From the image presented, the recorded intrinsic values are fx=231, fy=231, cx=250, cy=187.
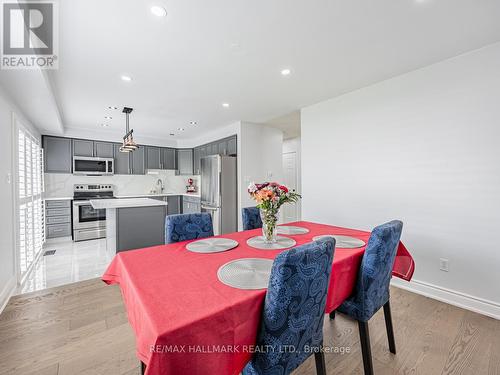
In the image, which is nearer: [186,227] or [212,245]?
[212,245]

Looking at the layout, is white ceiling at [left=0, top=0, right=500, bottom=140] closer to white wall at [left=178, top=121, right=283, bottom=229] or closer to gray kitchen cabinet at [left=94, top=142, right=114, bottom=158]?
white wall at [left=178, top=121, right=283, bottom=229]

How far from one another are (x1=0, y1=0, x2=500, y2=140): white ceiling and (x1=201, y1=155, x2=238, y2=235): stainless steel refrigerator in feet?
4.96

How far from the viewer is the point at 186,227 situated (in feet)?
6.70

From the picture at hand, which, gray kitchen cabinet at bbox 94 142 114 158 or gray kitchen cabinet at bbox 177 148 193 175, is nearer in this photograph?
gray kitchen cabinet at bbox 94 142 114 158

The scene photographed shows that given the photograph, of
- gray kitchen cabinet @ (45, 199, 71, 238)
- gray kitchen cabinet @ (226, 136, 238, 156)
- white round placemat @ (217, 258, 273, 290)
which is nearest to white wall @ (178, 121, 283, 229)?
gray kitchen cabinet @ (226, 136, 238, 156)

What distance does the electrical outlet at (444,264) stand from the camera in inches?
92.8

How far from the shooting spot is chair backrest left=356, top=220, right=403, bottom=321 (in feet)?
4.55

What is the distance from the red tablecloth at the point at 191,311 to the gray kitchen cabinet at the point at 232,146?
3.56 m

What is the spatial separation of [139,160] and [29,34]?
4471mm

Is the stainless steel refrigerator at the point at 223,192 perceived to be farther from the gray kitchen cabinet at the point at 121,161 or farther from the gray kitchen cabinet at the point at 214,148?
the gray kitchen cabinet at the point at 121,161

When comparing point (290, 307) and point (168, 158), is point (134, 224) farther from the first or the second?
point (168, 158)

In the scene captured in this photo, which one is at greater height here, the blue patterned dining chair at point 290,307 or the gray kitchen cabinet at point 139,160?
the gray kitchen cabinet at point 139,160

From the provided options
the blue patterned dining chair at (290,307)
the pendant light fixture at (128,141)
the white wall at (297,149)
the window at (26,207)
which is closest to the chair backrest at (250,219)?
the blue patterned dining chair at (290,307)

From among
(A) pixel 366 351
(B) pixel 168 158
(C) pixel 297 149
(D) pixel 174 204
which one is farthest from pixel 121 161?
(A) pixel 366 351
